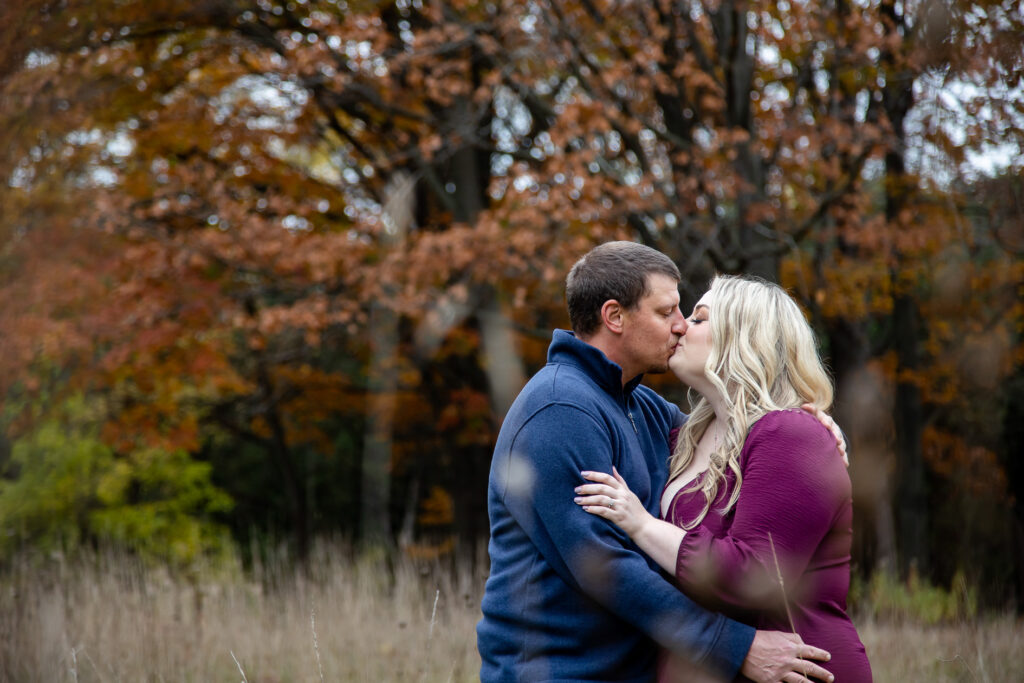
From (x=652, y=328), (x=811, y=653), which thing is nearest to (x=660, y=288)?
(x=652, y=328)

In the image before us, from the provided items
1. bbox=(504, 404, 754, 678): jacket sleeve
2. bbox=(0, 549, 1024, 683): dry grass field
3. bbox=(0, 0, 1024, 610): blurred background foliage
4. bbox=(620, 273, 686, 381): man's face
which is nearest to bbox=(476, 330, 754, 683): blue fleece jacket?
bbox=(504, 404, 754, 678): jacket sleeve

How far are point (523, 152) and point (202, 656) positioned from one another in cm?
605

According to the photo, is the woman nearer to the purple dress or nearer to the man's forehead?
the purple dress

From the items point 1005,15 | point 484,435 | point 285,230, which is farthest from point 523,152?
point 1005,15

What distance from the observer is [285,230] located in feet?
31.9

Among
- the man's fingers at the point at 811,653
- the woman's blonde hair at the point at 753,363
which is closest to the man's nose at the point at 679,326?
the woman's blonde hair at the point at 753,363

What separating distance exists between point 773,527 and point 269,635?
3.99m

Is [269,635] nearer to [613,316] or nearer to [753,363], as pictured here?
[613,316]

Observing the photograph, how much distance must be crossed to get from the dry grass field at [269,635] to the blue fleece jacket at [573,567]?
5.30ft

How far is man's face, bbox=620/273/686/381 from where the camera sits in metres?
2.70

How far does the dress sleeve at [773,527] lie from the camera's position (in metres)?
2.26

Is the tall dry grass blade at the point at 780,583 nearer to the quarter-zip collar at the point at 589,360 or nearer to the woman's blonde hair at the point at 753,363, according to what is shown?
the woman's blonde hair at the point at 753,363

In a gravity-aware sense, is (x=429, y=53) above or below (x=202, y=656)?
above

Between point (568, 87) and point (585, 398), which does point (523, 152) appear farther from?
point (585, 398)
